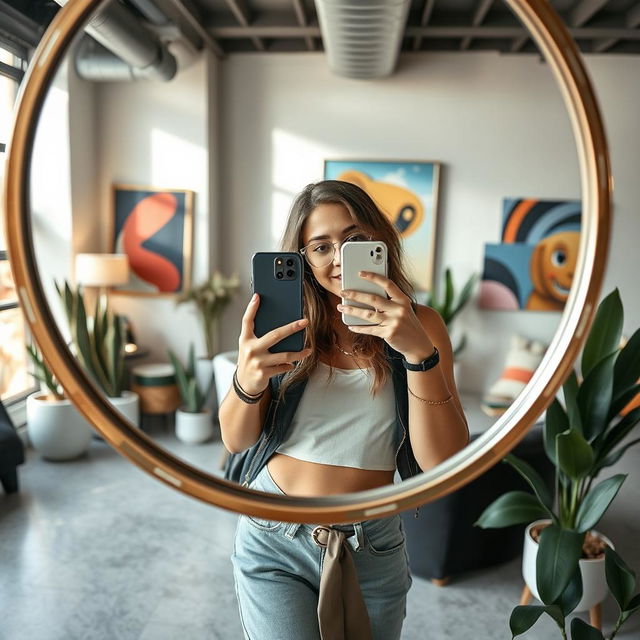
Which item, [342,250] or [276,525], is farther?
[276,525]

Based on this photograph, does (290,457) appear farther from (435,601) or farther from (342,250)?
(435,601)

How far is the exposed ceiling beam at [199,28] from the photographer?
1.67 meters

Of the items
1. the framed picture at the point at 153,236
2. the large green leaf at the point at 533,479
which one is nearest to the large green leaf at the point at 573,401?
the large green leaf at the point at 533,479

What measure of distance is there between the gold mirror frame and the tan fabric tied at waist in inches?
4.9

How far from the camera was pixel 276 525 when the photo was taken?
0.48 m

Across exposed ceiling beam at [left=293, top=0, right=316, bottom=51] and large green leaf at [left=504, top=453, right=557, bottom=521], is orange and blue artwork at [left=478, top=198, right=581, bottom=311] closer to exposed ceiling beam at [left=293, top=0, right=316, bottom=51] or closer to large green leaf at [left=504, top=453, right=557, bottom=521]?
exposed ceiling beam at [left=293, top=0, right=316, bottom=51]

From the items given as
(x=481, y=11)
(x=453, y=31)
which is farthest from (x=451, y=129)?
(x=481, y=11)

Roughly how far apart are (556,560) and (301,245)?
27.2 inches

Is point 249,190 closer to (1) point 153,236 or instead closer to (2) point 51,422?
(1) point 153,236

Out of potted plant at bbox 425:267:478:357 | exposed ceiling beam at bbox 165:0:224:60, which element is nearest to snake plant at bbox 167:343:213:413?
potted plant at bbox 425:267:478:357

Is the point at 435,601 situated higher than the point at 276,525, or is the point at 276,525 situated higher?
the point at 276,525

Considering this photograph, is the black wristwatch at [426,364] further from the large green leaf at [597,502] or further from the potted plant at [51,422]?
the potted plant at [51,422]

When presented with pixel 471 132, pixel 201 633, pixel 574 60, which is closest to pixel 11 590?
pixel 201 633

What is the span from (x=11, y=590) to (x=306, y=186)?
1125 millimetres
